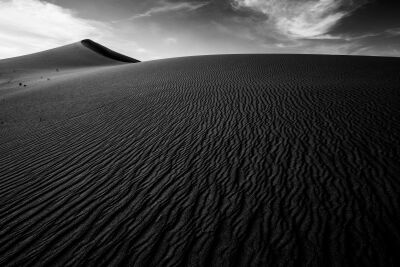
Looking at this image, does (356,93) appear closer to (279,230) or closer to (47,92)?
(279,230)

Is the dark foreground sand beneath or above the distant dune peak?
beneath

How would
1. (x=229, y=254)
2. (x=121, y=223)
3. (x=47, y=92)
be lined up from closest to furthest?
(x=229, y=254) < (x=121, y=223) < (x=47, y=92)

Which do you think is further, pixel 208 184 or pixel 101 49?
pixel 101 49

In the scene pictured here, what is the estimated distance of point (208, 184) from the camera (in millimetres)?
4070

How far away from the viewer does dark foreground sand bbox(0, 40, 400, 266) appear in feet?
9.12

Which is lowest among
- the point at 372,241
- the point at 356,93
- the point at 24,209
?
the point at 24,209

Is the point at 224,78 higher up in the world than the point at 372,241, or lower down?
higher up

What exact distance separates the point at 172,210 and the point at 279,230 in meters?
1.48

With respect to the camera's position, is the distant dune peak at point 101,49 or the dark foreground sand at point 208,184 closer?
the dark foreground sand at point 208,184

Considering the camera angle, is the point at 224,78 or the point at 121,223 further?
the point at 224,78

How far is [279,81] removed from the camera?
1223 cm

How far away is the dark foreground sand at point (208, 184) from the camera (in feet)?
9.12

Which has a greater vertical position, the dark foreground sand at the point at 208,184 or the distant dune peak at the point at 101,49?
the distant dune peak at the point at 101,49

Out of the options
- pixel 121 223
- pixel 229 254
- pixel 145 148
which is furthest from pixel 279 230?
pixel 145 148
